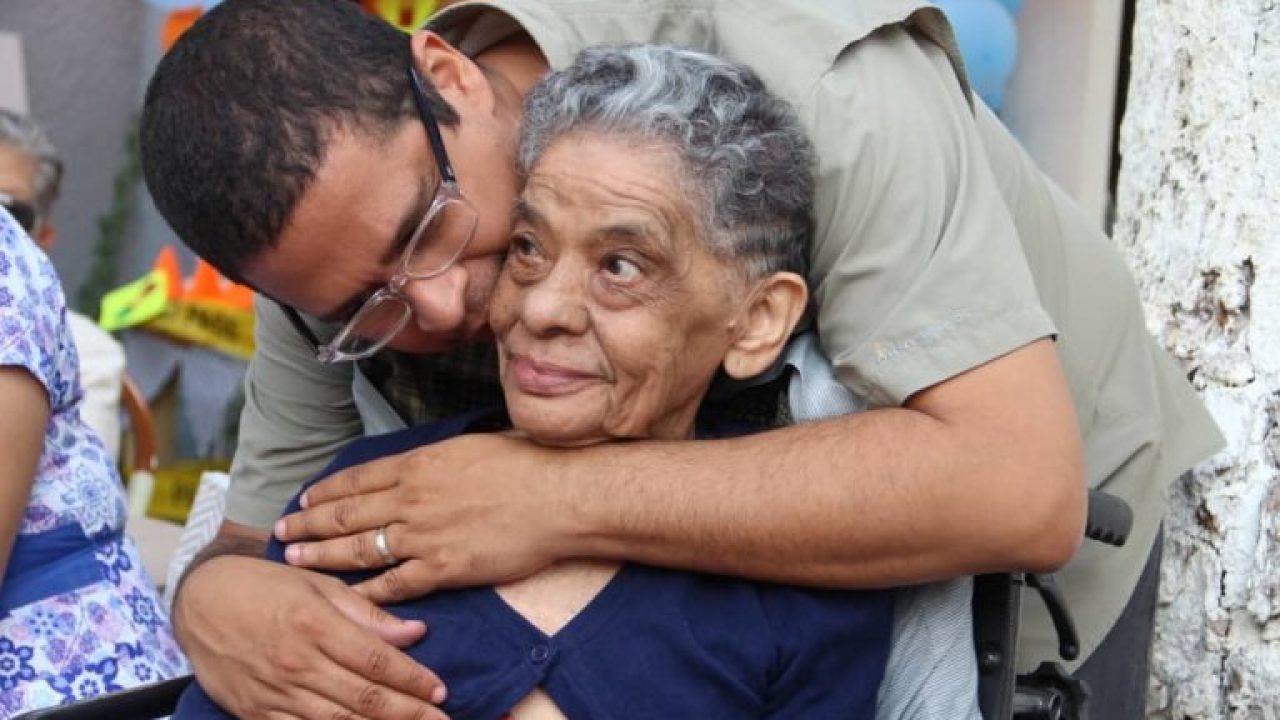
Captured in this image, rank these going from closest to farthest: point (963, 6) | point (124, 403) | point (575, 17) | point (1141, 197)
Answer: point (575, 17)
point (1141, 197)
point (963, 6)
point (124, 403)

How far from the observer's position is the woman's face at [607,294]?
7.02 ft

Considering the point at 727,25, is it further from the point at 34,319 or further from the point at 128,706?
the point at 128,706

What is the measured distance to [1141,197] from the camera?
10.1ft

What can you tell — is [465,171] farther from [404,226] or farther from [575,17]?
[575,17]

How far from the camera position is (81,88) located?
6176mm

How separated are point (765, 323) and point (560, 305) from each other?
10.5 inches

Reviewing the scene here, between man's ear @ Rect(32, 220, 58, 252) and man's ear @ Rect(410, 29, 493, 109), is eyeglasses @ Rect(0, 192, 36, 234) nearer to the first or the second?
man's ear @ Rect(32, 220, 58, 252)

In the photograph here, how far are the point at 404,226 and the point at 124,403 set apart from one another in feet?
10.2

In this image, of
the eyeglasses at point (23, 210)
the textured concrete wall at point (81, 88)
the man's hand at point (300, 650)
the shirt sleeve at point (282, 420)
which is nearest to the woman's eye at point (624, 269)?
the man's hand at point (300, 650)

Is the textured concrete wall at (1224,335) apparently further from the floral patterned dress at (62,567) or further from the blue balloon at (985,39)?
the floral patterned dress at (62,567)

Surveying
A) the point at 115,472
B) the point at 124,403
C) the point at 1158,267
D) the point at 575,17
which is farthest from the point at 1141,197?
the point at 124,403

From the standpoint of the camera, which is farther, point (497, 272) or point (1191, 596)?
point (1191, 596)

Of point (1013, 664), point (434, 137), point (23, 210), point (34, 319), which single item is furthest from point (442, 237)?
point (23, 210)

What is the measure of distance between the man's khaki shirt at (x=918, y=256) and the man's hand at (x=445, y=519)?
0.42m
